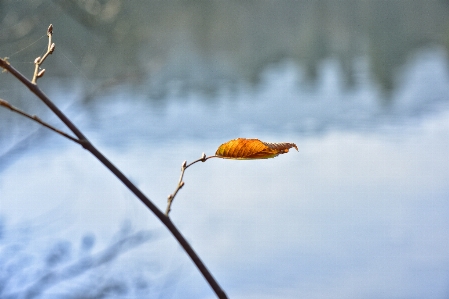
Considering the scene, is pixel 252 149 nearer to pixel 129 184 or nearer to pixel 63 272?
pixel 129 184

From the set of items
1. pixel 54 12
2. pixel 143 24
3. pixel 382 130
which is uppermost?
pixel 143 24

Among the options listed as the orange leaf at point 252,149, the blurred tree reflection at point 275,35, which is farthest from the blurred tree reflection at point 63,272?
the blurred tree reflection at point 275,35

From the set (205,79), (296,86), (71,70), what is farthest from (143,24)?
(296,86)

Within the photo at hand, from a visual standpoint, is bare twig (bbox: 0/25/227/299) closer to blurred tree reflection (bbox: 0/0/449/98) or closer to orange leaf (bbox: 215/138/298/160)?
orange leaf (bbox: 215/138/298/160)

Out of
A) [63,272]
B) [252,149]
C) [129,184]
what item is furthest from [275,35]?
[129,184]

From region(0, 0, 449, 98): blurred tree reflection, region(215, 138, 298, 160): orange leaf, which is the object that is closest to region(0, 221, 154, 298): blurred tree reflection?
region(215, 138, 298, 160): orange leaf

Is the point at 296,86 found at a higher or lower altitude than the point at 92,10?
higher

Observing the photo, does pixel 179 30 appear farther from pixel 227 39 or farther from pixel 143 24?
pixel 143 24

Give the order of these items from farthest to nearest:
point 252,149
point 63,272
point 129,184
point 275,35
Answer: point 275,35
point 63,272
point 252,149
point 129,184
